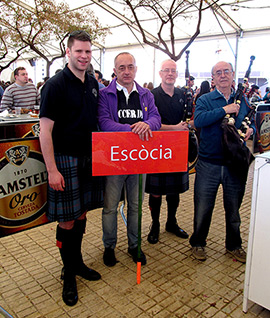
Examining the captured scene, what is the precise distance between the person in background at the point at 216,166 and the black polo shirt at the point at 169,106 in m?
0.42

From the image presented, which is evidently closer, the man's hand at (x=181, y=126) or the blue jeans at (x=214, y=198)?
the blue jeans at (x=214, y=198)

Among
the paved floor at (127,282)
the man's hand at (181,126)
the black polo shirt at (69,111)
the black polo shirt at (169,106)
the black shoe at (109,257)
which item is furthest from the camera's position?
the black polo shirt at (169,106)

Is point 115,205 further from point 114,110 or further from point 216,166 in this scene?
point 216,166

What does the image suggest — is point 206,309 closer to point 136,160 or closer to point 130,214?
point 130,214

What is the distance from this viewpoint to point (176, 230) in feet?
11.3

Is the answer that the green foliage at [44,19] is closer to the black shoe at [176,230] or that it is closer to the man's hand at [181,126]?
the man's hand at [181,126]

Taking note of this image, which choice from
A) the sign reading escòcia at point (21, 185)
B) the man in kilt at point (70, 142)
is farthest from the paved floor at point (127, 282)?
the sign reading escòcia at point (21, 185)

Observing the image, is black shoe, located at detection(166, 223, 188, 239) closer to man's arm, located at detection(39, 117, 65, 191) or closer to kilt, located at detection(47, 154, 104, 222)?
kilt, located at detection(47, 154, 104, 222)

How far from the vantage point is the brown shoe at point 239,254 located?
2920 mm

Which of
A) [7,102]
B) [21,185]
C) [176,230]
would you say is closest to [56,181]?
[21,185]

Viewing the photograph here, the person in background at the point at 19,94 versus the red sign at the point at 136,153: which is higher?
the person in background at the point at 19,94

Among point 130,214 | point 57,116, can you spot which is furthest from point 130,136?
point 130,214

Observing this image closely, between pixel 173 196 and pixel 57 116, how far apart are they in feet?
5.92

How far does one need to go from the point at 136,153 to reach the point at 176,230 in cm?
155
